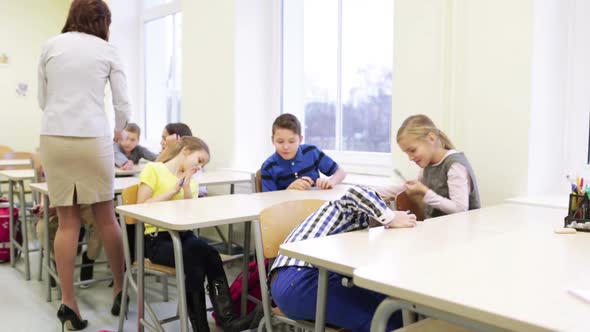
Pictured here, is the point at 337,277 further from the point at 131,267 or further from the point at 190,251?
the point at 131,267

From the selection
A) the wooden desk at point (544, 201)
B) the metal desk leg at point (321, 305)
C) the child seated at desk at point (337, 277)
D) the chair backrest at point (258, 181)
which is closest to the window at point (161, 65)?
the chair backrest at point (258, 181)

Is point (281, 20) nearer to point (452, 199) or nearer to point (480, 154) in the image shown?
point (480, 154)

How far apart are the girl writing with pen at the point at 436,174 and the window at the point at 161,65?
318 centimetres

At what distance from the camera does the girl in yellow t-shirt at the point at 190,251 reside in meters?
2.24

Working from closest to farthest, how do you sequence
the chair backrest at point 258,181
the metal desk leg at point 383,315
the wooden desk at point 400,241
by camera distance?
1. the metal desk leg at point 383,315
2. the wooden desk at point 400,241
3. the chair backrest at point 258,181

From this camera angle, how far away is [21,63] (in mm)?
5918

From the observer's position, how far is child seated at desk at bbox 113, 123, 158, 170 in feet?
13.4

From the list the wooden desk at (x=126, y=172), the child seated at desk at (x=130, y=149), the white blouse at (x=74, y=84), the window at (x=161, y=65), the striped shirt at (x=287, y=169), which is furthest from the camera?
the window at (x=161, y=65)

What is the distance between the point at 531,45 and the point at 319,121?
168cm

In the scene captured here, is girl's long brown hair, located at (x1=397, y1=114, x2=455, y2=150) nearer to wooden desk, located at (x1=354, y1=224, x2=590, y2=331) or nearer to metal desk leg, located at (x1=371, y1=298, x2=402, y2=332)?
wooden desk, located at (x1=354, y1=224, x2=590, y2=331)

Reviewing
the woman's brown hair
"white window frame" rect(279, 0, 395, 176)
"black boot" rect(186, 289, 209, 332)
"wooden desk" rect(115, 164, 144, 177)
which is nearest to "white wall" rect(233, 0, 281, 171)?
"white window frame" rect(279, 0, 395, 176)

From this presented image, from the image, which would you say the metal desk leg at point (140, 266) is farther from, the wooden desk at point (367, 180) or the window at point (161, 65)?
the window at point (161, 65)

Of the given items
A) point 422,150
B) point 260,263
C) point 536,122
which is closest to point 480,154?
point 536,122

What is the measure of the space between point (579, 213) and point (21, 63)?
5.96m
